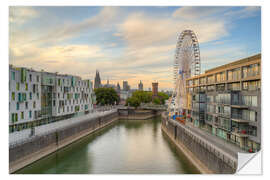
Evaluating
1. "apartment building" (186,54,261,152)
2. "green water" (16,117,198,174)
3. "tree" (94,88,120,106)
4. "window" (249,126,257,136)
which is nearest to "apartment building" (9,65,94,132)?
"green water" (16,117,198,174)

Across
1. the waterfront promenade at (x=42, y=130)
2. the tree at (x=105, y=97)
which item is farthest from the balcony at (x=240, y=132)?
the tree at (x=105, y=97)

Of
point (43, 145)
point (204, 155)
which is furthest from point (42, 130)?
point (204, 155)

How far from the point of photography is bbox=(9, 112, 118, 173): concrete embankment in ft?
60.6

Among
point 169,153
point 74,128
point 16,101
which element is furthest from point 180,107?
point 16,101

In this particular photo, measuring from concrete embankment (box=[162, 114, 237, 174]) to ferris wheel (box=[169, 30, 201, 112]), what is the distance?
1339 centimetres

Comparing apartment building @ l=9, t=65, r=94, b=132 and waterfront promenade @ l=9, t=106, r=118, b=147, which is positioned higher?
apartment building @ l=9, t=65, r=94, b=132

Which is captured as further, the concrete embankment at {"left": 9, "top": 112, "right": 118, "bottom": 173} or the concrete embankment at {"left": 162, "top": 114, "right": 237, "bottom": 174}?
the concrete embankment at {"left": 9, "top": 112, "right": 118, "bottom": 173}

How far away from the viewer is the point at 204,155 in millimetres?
18359

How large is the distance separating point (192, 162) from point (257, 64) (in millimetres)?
10622

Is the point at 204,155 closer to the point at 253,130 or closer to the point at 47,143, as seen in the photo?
the point at 253,130

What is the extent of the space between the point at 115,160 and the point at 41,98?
12149 mm

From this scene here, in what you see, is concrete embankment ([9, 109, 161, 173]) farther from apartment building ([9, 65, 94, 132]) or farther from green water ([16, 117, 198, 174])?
apartment building ([9, 65, 94, 132])

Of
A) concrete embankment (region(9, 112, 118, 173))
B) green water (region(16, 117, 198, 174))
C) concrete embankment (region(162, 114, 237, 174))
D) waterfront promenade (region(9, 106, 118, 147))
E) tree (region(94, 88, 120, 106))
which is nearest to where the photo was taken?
concrete embankment (region(162, 114, 237, 174))
